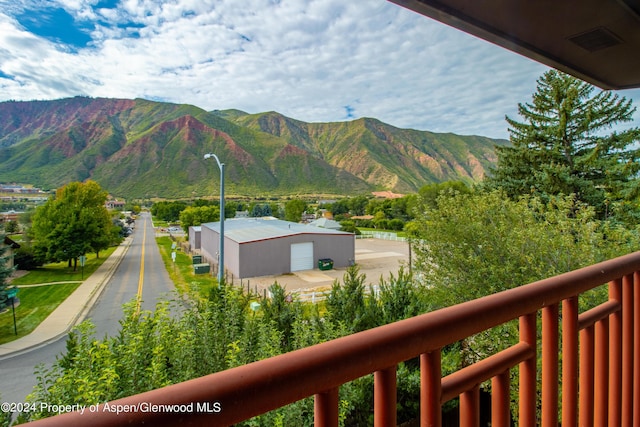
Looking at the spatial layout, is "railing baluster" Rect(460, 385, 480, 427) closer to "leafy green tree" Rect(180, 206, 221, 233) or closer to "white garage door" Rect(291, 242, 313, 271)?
"white garage door" Rect(291, 242, 313, 271)

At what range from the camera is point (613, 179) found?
14141 millimetres

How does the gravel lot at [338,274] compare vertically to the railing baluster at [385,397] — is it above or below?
below

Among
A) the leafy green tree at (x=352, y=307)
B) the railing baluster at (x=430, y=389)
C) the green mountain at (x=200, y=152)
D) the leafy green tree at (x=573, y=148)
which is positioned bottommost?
the leafy green tree at (x=352, y=307)

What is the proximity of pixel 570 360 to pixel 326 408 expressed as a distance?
43.8 inches

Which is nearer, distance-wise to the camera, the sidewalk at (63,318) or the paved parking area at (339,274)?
the sidewalk at (63,318)

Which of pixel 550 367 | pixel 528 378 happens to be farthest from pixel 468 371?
pixel 550 367

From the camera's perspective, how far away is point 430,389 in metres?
0.75

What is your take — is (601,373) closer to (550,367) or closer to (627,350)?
(627,350)

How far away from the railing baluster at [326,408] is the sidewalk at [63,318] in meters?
14.1

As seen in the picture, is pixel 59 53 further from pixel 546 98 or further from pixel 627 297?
pixel 546 98

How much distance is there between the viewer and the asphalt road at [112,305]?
8.45 metres

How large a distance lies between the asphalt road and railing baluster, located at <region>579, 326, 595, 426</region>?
4.46m

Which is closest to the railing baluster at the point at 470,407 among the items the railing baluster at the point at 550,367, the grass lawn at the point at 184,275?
the railing baluster at the point at 550,367

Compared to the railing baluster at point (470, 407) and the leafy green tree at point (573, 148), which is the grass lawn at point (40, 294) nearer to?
the railing baluster at point (470, 407)
